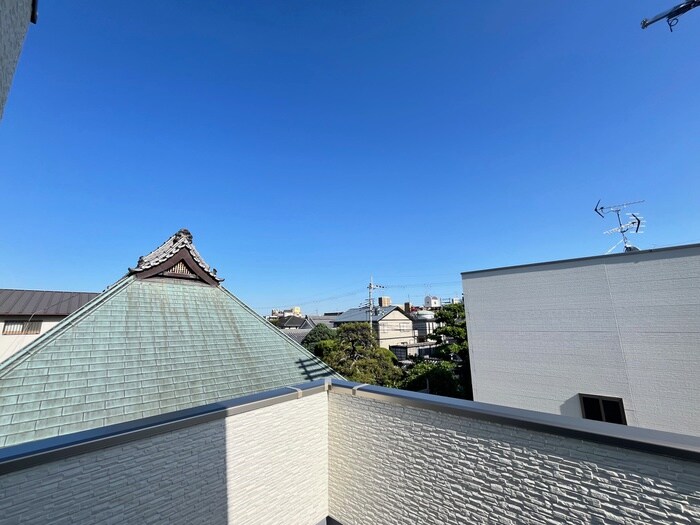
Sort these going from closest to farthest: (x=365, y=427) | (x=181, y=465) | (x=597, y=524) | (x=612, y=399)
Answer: (x=597, y=524), (x=181, y=465), (x=365, y=427), (x=612, y=399)

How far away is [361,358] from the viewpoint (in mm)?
10969

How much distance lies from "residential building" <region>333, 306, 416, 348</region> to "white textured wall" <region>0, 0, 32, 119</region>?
20.9m

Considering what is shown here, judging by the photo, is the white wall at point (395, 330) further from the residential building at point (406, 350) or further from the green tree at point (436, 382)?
the green tree at point (436, 382)

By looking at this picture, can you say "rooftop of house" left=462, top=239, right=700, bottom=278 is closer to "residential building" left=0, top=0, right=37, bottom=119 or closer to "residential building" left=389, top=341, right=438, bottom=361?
"residential building" left=0, top=0, right=37, bottom=119

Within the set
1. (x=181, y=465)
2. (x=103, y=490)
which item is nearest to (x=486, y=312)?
(x=181, y=465)

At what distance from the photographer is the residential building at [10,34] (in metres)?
2.14

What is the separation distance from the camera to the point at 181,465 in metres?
2.35

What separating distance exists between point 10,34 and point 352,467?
5.06 meters

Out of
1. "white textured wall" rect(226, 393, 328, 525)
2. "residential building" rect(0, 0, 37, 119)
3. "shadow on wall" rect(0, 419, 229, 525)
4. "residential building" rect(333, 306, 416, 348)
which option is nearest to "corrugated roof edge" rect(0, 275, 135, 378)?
"shadow on wall" rect(0, 419, 229, 525)

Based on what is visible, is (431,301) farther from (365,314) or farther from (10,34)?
(10,34)

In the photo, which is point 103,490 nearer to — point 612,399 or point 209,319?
point 209,319

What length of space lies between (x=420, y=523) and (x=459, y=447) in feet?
2.91

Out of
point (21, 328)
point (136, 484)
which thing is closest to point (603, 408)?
point (136, 484)

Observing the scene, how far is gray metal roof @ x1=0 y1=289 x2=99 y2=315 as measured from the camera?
13.8 metres
